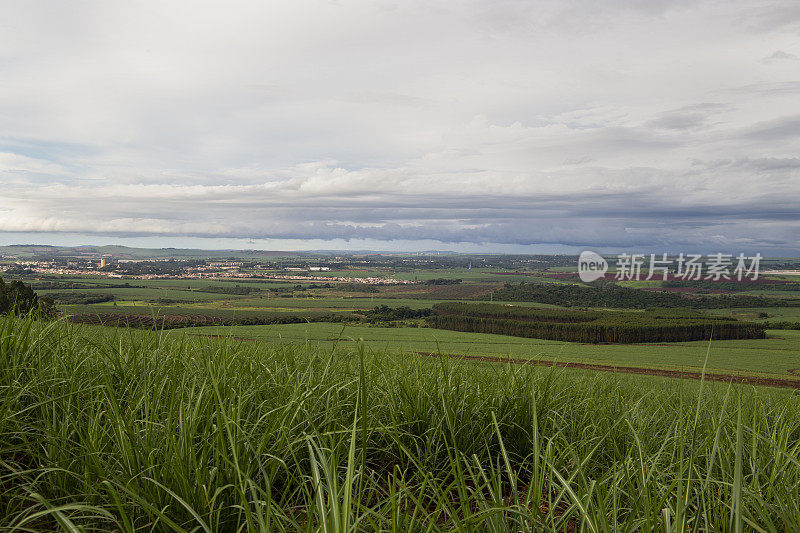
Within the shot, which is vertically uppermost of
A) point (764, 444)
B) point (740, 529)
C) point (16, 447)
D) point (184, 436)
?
point (740, 529)

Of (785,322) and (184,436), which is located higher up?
(184,436)

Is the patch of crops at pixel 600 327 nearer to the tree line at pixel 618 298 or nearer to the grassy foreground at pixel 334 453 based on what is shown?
the tree line at pixel 618 298

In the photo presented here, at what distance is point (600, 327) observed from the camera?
84125mm

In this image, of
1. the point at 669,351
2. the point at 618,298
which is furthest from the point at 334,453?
the point at 618,298

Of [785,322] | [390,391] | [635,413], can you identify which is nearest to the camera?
[390,391]

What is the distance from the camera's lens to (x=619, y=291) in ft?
472

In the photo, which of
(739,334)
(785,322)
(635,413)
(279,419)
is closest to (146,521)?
(279,419)

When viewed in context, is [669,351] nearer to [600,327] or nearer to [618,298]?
[600,327]

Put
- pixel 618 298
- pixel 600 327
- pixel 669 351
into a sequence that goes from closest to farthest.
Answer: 1. pixel 669 351
2. pixel 600 327
3. pixel 618 298

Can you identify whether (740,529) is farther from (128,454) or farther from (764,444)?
(764,444)

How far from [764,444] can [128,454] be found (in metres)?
4.73

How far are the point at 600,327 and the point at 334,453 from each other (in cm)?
9013

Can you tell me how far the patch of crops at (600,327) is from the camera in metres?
83.1

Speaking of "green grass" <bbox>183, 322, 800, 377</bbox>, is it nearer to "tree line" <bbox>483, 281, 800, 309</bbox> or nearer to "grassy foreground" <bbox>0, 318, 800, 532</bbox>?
"grassy foreground" <bbox>0, 318, 800, 532</bbox>
